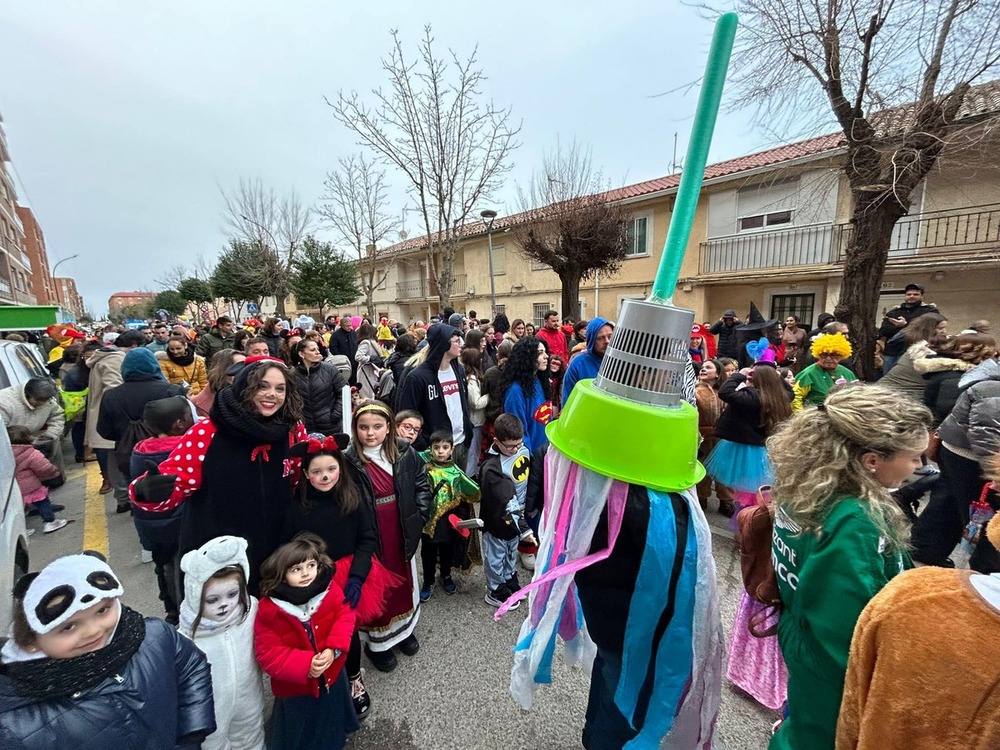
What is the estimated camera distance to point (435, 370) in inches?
151

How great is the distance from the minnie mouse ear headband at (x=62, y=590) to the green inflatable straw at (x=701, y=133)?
173 centimetres

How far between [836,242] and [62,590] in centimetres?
1532

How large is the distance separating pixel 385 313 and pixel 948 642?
30460 millimetres

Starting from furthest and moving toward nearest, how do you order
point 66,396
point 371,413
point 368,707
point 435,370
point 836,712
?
1. point 66,396
2. point 435,370
3. point 371,413
4. point 368,707
5. point 836,712

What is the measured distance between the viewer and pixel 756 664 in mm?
2189

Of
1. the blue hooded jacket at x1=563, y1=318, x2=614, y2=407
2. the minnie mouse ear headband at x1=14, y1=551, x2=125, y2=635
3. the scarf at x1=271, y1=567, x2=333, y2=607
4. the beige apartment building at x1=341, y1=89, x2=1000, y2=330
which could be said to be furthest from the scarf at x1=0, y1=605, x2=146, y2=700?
the beige apartment building at x1=341, y1=89, x2=1000, y2=330

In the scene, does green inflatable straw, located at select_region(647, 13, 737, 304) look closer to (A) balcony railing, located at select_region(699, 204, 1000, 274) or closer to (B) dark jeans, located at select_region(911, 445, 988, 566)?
(B) dark jeans, located at select_region(911, 445, 988, 566)

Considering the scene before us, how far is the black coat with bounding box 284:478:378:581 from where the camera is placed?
2.14 meters

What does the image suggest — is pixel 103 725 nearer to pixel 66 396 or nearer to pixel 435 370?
pixel 435 370

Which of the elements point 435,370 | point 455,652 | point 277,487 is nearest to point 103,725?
point 277,487

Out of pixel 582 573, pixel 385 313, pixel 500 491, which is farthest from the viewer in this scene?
pixel 385 313

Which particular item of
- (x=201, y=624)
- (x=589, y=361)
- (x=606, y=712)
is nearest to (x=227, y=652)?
(x=201, y=624)

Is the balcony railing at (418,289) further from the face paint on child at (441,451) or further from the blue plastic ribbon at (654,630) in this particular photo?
the blue plastic ribbon at (654,630)

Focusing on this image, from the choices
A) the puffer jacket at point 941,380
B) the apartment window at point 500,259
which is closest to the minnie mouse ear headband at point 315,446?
the puffer jacket at point 941,380
